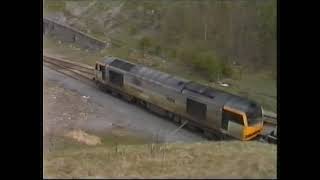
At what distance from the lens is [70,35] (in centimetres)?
347

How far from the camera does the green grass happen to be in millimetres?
2744

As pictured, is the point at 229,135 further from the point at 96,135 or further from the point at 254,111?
the point at 96,135

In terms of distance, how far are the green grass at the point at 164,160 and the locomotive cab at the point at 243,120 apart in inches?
3.0

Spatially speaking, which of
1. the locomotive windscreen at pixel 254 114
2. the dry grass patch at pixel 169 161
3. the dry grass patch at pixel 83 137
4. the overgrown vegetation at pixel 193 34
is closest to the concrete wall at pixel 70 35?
the overgrown vegetation at pixel 193 34

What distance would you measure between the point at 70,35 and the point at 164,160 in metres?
1.20

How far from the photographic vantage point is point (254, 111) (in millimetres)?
3057

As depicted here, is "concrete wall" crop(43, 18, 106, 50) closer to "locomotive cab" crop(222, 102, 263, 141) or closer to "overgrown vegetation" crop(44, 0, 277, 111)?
"overgrown vegetation" crop(44, 0, 277, 111)

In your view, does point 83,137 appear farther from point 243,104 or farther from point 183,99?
point 243,104

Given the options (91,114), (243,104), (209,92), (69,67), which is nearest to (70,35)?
(69,67)

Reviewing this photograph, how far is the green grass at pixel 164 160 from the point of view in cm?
274

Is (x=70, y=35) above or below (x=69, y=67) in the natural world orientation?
above

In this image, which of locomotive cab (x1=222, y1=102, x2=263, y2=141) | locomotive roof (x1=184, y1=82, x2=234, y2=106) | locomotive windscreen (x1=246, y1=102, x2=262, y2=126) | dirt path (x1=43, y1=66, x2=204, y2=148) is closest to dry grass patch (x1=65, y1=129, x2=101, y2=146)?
dirt path (x1=43, y1=66, x2=204, y2=148)

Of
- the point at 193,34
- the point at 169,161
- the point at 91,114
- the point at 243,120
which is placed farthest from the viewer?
the point at 193,34
